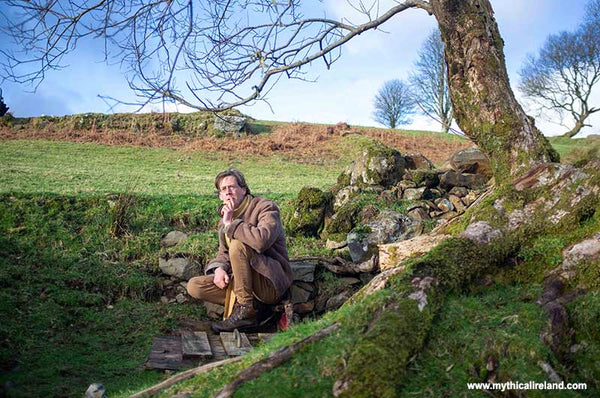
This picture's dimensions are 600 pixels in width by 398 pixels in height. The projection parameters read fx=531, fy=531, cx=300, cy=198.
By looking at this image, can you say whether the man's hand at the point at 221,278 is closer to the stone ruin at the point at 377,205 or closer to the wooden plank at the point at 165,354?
the wooden plank at the point at 165,354

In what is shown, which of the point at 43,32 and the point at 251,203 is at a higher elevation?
the point at 43,32

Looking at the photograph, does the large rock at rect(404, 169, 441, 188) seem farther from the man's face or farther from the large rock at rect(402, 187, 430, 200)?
the man's face

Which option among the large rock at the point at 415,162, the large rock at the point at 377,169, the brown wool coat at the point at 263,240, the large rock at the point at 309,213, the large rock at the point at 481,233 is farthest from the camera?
the large rock at the point at 415,162

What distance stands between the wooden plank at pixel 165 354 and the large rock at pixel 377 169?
20.3 feet

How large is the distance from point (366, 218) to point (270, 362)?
6629mm

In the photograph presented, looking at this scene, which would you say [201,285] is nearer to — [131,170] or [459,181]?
[459,181]

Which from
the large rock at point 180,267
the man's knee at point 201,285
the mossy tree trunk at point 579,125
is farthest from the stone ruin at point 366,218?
the mossy tree trunk at point 579,125

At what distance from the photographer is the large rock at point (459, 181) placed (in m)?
11.1

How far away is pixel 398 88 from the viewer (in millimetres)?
41219

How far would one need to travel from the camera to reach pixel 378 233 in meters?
8.95

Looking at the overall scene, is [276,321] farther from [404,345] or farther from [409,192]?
[409,192]

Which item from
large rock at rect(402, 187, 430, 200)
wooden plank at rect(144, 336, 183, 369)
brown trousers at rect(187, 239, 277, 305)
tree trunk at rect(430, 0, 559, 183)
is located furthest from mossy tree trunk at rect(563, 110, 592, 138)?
wooden plank at rect(144, 336, 183, 369)

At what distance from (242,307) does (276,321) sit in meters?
0.67

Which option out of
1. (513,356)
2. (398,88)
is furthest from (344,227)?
(398,88)
